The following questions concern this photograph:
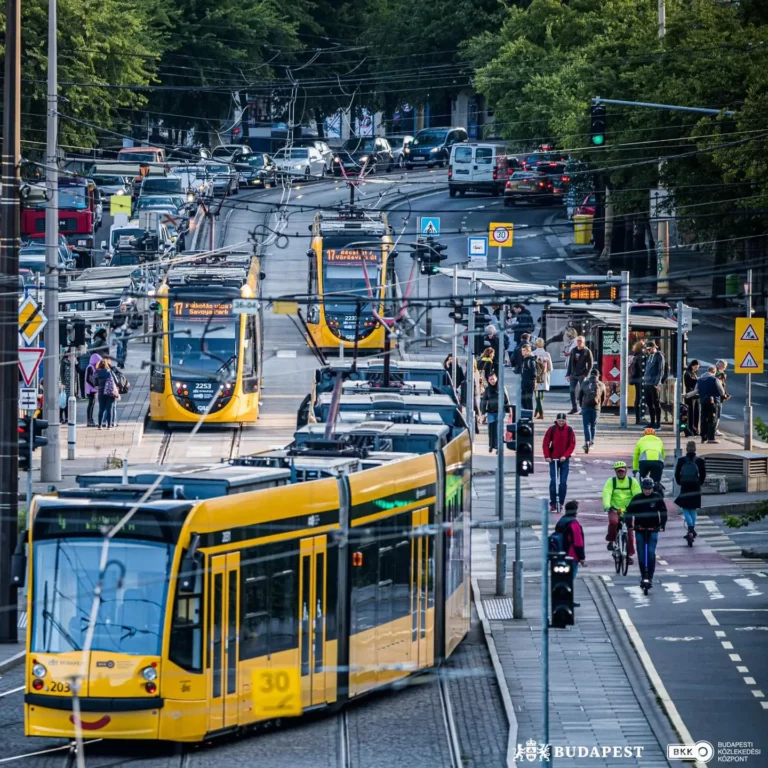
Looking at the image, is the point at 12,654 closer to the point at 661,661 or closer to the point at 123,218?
the point at 661,661

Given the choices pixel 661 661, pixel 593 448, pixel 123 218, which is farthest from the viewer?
pixel 123 218

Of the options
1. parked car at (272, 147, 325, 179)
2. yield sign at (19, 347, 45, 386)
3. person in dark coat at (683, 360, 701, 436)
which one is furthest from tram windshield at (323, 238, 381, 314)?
parked car at (272, 147, 325, 179)

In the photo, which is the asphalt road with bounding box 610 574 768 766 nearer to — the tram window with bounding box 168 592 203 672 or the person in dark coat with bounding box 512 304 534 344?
the tram window with bounding box 168 592 203 672

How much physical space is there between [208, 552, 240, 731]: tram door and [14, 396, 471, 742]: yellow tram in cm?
2

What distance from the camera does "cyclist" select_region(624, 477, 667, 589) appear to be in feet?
77.0

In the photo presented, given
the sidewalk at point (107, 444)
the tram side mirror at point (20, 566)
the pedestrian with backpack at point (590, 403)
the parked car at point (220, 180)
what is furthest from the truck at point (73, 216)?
the tram side mirror at point (20, 566)

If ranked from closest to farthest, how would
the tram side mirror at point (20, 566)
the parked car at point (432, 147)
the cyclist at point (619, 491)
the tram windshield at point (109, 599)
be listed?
the tram windshield at point (109, 599), the tram side mirror at point (20, 566), the cyclist at point (619, 491), the parked car at point (432, 147)

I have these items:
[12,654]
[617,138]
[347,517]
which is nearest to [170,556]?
[347,517]

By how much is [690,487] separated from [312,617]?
415 inches

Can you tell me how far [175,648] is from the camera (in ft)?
52.1

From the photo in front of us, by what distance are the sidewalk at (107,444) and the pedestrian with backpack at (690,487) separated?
8023 mm

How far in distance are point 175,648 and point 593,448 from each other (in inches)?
752

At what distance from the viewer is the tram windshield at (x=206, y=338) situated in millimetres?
35781

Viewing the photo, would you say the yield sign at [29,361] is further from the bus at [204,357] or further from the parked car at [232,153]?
the parked car at [232,153]
